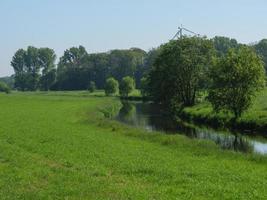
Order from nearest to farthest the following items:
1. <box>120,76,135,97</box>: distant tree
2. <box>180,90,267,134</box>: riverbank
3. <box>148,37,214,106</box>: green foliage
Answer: <box>180,90,267,134</box>: riverbank < <box>148,37,214,106</box>: green foliage < <box>120,76,135,97</box>: distant tree

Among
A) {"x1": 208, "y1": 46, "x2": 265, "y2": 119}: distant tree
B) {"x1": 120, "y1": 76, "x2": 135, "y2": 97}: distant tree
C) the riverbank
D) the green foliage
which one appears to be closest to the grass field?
the riverbank

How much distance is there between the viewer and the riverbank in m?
53.1

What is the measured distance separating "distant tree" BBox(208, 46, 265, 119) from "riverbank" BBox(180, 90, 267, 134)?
1.43 metres

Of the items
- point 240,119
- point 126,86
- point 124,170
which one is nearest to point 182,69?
point 240,119

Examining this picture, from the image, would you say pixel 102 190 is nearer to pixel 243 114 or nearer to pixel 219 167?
pixel 219 167

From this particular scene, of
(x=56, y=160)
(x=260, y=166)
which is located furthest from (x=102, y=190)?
(x=260, y=166)

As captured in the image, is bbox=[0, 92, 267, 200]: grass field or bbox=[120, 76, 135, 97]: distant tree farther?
bbox=[120, 76, 135, 97]: distant tree

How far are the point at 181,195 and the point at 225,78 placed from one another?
40332 mm

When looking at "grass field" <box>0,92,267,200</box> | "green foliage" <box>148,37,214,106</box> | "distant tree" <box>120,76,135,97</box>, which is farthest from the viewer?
"distant tree" <box>120,76,135,97</box>

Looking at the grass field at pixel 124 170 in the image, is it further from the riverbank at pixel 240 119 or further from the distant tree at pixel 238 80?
the distant tree at pixel 238 80

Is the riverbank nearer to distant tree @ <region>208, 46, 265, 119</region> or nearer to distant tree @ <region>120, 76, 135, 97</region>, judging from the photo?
distant tree @ <region>208, 46, 265, 119</region>

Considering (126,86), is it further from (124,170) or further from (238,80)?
(124,170)

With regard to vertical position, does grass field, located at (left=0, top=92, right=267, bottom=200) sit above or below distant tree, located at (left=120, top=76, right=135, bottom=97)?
below

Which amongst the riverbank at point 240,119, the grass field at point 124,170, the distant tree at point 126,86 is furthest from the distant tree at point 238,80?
the distant tree at point 126,86
